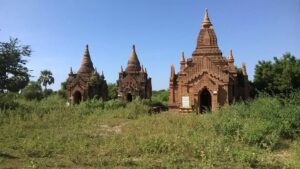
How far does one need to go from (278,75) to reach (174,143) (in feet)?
63.5

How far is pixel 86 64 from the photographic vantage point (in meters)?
33.4

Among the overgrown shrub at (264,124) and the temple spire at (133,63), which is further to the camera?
the temple spire at (133,63)

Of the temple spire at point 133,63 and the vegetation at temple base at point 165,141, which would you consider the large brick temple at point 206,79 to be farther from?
the temple spire at point 133,63

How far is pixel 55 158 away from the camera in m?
7.72

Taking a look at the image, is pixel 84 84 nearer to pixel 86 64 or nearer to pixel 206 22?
pixel 86 64

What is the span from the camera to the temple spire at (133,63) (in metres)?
31.8

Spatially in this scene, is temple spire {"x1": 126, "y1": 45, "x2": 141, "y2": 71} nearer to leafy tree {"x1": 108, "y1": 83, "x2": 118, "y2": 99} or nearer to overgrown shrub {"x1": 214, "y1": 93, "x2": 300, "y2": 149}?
leafy tree {"x1": 108, "y1": 83, "x2": 118, "y2": 99}

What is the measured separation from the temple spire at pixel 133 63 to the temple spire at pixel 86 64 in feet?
14.1

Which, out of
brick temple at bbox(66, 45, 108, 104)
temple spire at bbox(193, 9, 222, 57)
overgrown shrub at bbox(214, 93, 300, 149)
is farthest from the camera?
brick temple at bbox(66, 45, 108, 104)

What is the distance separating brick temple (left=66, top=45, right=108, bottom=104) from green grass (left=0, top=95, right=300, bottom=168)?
59.4 feet

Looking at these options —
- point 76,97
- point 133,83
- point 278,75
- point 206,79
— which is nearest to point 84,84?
point 76,97

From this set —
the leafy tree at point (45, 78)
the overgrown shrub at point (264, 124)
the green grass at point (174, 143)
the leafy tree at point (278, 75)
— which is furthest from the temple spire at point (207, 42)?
the leafy tree at point (45, 78)

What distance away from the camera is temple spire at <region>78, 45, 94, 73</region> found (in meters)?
32.9

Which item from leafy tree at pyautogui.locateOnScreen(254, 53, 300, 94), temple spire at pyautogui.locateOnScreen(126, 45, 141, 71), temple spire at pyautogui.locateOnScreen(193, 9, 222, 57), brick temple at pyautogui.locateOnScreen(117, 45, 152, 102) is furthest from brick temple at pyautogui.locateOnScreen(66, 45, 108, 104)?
leafy tree at pyautogui.locateOnScreen(254, 53, 300, 94)
